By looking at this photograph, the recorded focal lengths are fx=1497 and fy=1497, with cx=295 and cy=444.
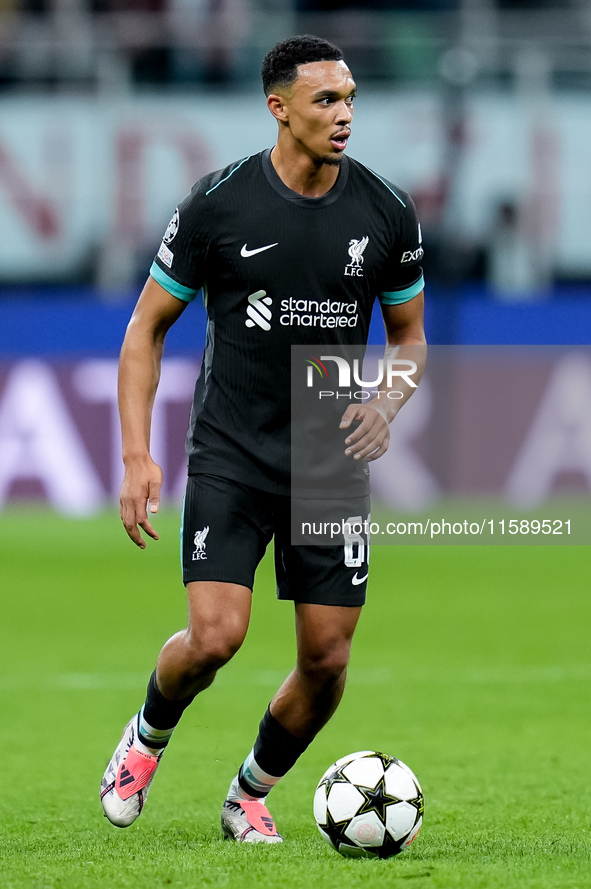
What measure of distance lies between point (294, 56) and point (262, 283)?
71 centimetres

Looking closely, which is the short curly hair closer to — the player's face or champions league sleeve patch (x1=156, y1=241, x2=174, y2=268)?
the player's face

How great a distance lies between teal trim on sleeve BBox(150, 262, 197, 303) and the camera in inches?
185

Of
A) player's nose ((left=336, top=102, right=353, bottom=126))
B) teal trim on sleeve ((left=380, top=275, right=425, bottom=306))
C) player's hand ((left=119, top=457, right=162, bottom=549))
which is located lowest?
player's hand ((left=119, top=457, right=162, bottom=549))

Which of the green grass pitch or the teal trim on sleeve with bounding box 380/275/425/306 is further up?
the teal trim on sleeve with bounding box 380/275/425/306

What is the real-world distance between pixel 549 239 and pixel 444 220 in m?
1.22

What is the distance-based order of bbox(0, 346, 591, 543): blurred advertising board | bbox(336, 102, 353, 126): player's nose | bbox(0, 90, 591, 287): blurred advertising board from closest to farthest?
bbox(336, 102, 353, 126): player's nose → bbox(0, 346, 591, 543): blurred advertising board → bbox(0, 90, 591, 287): blurred advertising board

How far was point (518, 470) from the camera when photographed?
15148 mm

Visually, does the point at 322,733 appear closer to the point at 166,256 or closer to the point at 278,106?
the point at 166,256

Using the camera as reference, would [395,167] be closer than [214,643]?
No

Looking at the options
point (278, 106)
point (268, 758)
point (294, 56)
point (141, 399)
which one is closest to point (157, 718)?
point (268, 758)

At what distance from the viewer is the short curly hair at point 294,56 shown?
4625 millimetres

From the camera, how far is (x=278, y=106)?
4.70 meters

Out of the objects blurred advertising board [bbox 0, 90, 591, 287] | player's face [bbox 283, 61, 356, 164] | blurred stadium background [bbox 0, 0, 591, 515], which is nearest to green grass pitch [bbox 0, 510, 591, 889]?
blurred stadium background [bbox 0, 0, 591, 515]

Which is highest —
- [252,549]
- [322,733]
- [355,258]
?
[355,258]
